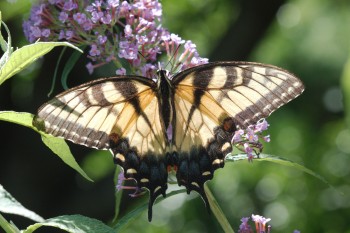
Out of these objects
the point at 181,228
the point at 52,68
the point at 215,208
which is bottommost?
the point at 181,228

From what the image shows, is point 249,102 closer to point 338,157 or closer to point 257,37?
point 257,37

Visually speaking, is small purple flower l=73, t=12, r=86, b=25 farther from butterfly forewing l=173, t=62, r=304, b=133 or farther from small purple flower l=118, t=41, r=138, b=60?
butterfly forewing l=173, t=62, r=304, b=133

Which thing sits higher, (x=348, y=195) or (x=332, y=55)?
(x=332, y=55)

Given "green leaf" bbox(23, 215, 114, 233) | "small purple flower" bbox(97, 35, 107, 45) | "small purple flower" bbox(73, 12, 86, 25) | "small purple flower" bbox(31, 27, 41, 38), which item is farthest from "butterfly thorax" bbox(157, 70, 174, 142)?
"green leaf" bbox(23, 215, 114, 233)

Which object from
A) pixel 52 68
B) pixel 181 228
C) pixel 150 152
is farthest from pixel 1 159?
pixel 150 152

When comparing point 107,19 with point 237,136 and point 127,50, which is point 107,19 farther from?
point 237,136

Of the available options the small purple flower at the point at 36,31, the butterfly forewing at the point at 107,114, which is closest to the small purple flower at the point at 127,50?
the butterfly forewing at the point at 107,114

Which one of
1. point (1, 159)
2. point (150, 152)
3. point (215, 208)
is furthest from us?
point (1, 159)
